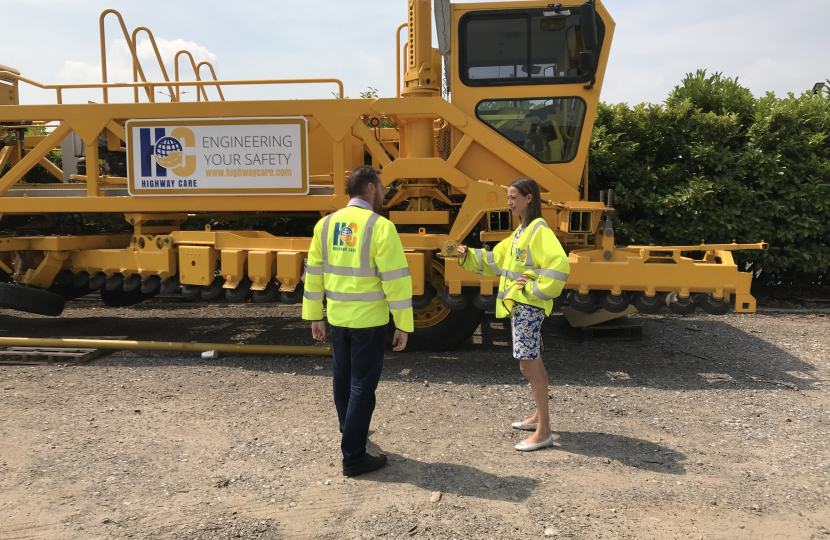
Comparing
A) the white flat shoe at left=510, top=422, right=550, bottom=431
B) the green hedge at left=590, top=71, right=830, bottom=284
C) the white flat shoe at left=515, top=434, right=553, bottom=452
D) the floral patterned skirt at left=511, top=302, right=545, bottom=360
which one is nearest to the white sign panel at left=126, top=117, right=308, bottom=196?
the floral patterned skirt at left=511, top=302, right=545, bottom=360

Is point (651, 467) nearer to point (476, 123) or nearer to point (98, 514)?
→ point (98, 514)

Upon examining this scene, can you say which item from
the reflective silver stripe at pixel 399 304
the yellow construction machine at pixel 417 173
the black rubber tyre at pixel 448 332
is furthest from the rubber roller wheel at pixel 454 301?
the reflective silver stripe at pixel 399 304

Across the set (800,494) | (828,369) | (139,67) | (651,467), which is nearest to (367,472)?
(651,467)

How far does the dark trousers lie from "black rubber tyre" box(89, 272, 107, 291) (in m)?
4.00

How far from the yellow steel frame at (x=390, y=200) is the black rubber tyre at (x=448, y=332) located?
0.49 m

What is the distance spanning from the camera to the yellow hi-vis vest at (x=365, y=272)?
304 cm

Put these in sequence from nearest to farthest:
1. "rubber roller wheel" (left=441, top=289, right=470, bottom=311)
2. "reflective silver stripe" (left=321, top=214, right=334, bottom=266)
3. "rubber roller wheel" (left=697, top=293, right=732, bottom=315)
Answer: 1. "reflective silver stripe" (left=321, top=214, right=334, bottom=266)
2. "rubber roller wheel" (left=697, top=293, right=732, bottom=315)
3. "rubber roller wheel" (left=441, top=289, right=470, bottom=311)

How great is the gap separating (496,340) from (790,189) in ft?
15.4

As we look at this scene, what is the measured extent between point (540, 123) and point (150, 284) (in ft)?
13.5

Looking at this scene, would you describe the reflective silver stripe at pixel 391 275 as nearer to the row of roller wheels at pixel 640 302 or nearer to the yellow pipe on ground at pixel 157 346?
the row of roller wheels at pixel 640 302

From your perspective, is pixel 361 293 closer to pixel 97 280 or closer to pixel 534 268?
pixel 534 268

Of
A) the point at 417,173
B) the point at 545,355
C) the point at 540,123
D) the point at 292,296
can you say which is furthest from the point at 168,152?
the point at 545,355

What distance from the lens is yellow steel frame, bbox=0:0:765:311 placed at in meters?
4.98

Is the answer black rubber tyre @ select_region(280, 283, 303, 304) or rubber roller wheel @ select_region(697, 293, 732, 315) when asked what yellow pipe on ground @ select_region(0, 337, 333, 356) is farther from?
rubber roller wheel @ select_region(697, 293, 732, 315)
